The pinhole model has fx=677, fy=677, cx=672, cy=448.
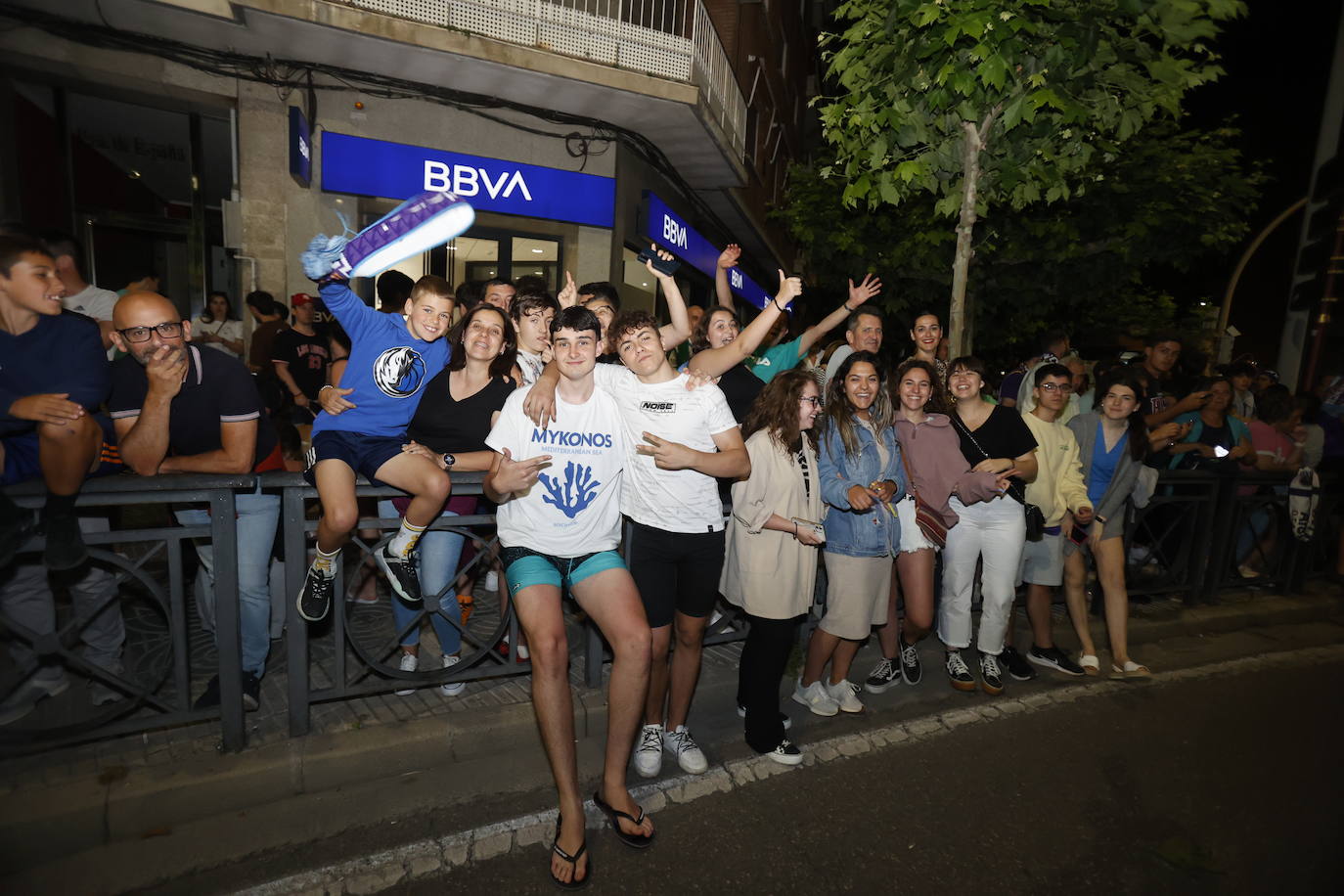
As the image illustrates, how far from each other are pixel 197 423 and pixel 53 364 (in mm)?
588

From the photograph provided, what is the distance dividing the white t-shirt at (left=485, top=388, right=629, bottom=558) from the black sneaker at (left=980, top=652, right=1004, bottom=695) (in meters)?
3.01

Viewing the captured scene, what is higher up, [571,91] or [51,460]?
[571,91]

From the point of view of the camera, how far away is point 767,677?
3.58 metres

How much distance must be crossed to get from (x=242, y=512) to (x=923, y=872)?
3.62 meters

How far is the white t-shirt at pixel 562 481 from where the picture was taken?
300 cm

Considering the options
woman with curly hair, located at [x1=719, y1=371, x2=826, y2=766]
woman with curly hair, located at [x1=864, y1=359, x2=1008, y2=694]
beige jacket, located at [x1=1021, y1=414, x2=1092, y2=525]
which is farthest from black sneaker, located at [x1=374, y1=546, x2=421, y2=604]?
beige jacket, located at [x1=1021, y1=414, x2=1092, y2=525]

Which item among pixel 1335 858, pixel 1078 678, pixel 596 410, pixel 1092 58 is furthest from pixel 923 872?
pixel 1092 58

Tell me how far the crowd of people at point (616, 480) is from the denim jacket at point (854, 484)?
0.04ft

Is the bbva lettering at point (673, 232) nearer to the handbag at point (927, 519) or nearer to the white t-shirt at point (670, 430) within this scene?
the handbag at point (927, 519)

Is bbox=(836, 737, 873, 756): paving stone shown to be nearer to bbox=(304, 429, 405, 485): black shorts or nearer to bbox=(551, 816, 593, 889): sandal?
bbox=(551, 816, 593, 889): sandal

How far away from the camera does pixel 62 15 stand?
22.3 feet

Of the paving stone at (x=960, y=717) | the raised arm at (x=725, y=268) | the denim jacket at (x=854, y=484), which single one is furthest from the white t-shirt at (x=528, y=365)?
the paving stone at (x=960, y=717)

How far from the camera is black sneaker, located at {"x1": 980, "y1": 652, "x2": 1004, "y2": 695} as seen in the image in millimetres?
4508

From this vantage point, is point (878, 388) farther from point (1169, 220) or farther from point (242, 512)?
point (1169, 220)
